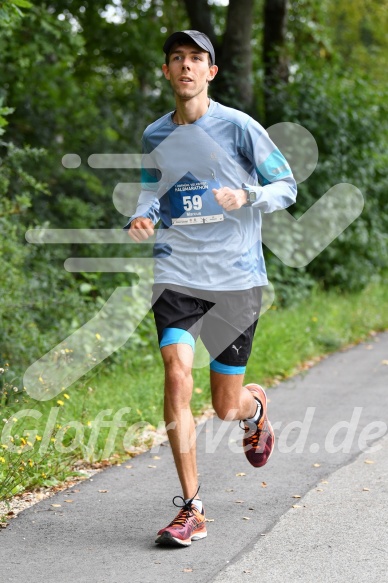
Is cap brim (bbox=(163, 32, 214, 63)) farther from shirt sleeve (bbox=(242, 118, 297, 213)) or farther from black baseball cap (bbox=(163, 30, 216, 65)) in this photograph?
shirt sleeve (bbox=(242, 118, 297, 213))

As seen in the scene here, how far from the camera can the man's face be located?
4.65 metres

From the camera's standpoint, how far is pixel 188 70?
4648mm

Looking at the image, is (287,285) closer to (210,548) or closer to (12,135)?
(12,135)

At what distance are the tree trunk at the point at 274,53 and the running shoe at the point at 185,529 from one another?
32.2ft

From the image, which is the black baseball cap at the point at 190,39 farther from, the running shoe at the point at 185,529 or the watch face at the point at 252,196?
the running shoe at the point at 185,529

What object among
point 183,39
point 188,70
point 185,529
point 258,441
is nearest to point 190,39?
point 183,39

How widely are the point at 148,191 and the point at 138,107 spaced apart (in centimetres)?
1044

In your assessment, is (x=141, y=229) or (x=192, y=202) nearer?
(x=141, y=229)

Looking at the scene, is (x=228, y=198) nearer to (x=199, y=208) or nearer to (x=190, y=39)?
(x=199, y=208)

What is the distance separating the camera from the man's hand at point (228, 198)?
4297mm

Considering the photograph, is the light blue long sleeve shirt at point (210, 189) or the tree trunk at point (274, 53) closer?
the light blue long sleeve shirt at point (210, 189)

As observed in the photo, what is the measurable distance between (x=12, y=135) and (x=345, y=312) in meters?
5.49

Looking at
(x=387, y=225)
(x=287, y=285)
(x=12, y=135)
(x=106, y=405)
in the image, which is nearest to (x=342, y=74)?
(x=387, y=225)

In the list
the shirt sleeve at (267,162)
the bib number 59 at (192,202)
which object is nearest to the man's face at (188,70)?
the shirt sleeve at (267,162)
